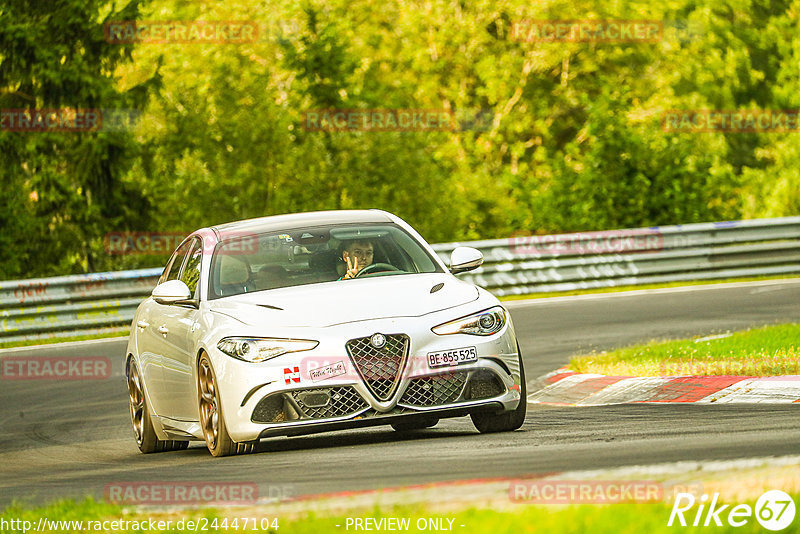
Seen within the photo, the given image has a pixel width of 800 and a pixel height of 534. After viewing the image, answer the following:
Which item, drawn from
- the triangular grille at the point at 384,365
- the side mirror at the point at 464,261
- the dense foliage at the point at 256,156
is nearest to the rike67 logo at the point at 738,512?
the triangular grille at the point at 384,365

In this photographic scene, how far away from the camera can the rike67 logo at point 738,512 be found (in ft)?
16.7

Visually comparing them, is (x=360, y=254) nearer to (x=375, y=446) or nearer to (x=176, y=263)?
(x=375, y=446)

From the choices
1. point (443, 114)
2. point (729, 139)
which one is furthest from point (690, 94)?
point (443, 114)

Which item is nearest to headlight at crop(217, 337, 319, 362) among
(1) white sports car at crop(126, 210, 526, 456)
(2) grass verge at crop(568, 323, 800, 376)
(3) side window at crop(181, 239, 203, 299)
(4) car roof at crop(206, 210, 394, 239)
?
(1) white sports car at crop(126, 210, 526, 456)

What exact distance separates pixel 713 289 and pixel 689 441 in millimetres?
14848

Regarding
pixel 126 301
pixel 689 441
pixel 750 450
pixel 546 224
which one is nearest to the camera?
pixel 750 450

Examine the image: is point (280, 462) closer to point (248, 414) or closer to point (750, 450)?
point (248, 414)

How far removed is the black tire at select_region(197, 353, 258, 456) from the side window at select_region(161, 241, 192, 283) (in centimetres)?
205

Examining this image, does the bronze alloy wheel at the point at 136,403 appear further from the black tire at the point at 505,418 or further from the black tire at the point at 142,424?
the black tire at the point at 505,418

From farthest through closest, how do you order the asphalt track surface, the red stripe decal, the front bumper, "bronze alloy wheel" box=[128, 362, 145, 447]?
"bronze alloy wheel" box=[128, 362, 145, 447], the red stripe decal, the front bumper, the asphalt track surface

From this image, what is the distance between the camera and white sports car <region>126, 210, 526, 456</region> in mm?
8883

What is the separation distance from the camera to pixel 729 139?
5603 centimetres

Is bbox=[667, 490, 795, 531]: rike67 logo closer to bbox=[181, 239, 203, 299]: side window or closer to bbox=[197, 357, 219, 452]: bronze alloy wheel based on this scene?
bbox=[197, 357, 219, 452]: bronze alloy wheel

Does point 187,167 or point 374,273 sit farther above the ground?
point 374,273
